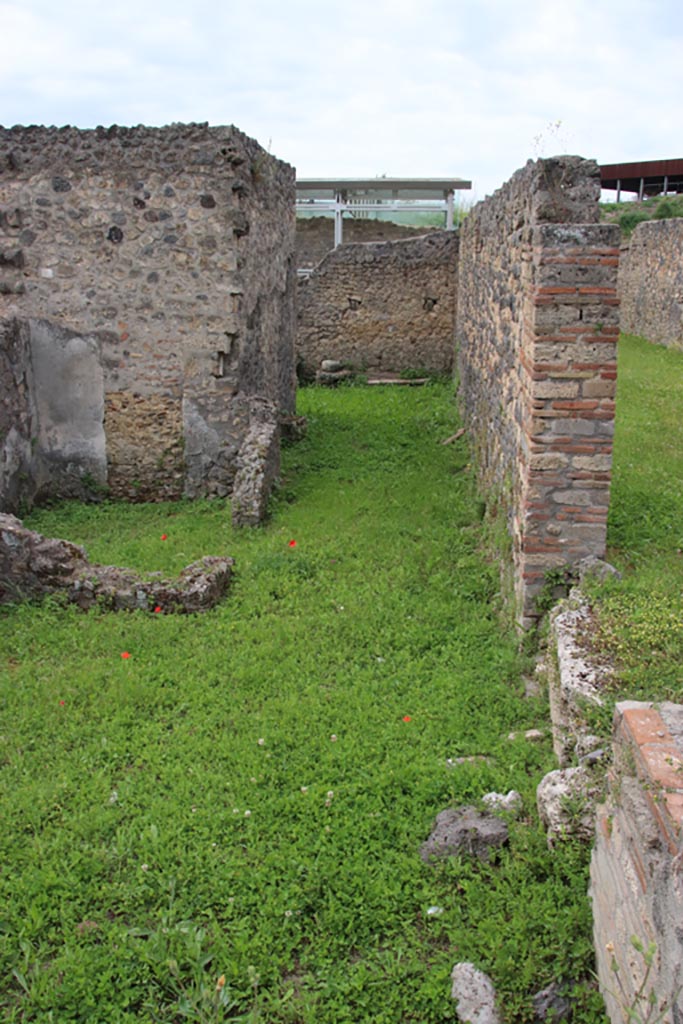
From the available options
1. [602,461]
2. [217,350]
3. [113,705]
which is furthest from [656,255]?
[113,705]

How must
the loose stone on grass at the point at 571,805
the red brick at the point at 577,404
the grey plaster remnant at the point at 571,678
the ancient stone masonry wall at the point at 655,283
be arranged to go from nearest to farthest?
the loose stone on grass at the point at 571,805 < the grey plaster remnant at the point at 571,678 < the red brick at the point at 577,404 < the ancient stone masonry wall at the point at 655,283

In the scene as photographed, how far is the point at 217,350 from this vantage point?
8.52 meters

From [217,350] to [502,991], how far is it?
6618mm

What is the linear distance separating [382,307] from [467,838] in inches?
525

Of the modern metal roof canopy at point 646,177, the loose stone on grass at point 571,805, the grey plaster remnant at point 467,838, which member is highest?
the modern metal roof canopy at point 646,177

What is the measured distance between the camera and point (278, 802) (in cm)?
392

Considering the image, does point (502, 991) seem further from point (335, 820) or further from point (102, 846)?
point (102, 846)

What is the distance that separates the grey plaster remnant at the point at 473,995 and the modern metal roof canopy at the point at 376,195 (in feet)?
78.6

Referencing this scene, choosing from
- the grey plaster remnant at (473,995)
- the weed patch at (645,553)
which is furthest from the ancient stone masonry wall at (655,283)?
the grey plaster remnant at (473,995)

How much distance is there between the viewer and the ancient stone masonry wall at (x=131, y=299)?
8219 millimetres

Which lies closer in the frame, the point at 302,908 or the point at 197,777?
the point at 302,908

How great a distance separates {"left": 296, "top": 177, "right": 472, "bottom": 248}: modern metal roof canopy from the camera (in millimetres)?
25828

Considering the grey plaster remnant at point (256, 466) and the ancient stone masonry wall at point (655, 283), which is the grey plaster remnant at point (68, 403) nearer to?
the grey plaster remnant at point (256, 466)

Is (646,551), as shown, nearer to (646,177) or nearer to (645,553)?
(645,553)
